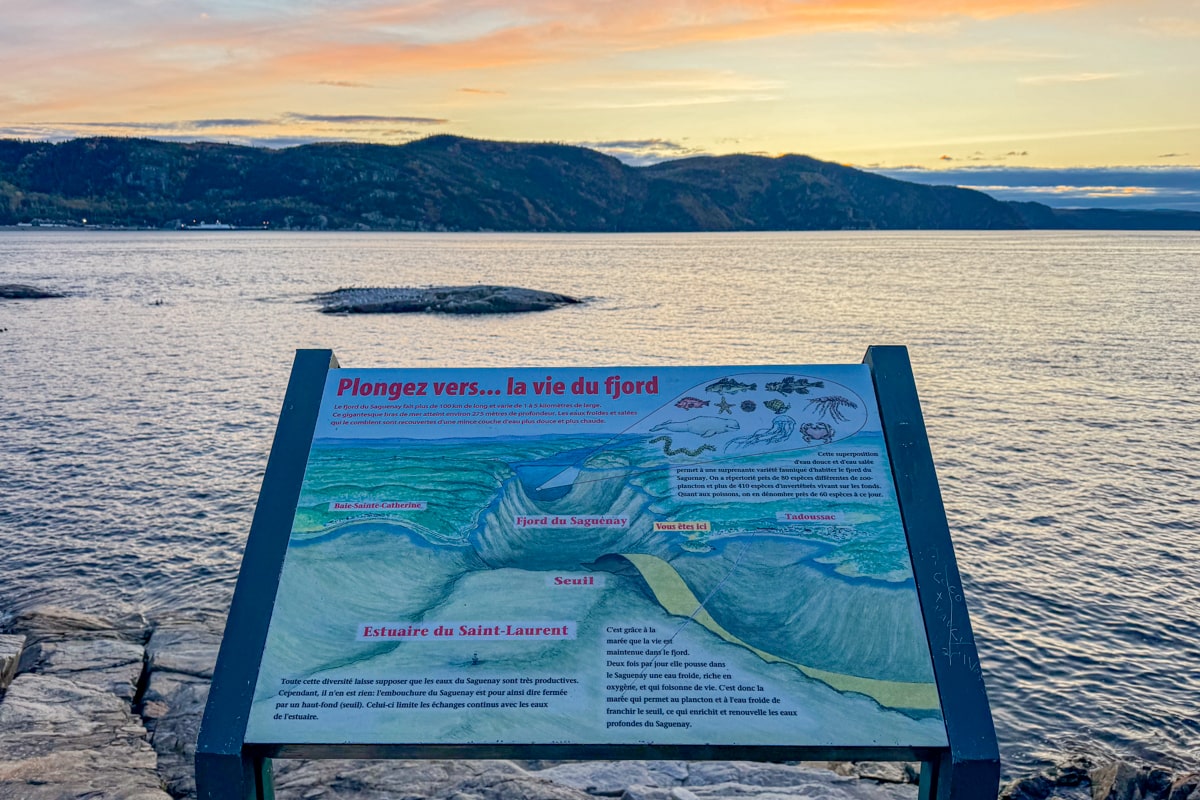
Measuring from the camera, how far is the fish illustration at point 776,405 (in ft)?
17.0

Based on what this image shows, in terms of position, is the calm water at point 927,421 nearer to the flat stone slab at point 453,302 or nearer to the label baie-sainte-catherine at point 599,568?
the flat stone slab at point 453,302

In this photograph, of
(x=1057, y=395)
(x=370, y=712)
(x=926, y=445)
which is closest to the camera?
(x=370, y=712)

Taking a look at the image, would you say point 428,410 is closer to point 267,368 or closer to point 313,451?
point 313,451

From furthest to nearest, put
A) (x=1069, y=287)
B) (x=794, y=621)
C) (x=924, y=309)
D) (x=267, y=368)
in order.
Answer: (x=1069, y=287), (x=924, y=309), (x=267, y=368), (x=794, y=621)

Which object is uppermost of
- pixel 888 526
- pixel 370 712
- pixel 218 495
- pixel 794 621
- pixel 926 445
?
pixel 926 445

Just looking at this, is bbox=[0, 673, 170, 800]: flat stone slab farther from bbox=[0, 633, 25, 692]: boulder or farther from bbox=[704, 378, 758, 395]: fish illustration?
bbox=[704, 378, 758, 395]: fish illustration

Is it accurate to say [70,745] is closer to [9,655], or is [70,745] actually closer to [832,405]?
[9,655]

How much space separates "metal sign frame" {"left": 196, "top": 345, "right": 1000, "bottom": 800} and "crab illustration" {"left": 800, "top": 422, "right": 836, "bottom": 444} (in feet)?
0.99

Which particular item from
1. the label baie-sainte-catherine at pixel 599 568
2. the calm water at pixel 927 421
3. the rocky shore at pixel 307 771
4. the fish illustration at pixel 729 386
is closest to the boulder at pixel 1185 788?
the rocky shore at pixel 307 771

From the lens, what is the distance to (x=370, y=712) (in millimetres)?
4141

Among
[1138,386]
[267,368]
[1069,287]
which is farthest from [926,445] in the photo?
[1069,287]

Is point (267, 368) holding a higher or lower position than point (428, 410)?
lower

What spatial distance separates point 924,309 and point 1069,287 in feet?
82.9

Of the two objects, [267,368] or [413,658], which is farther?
[267,368]
